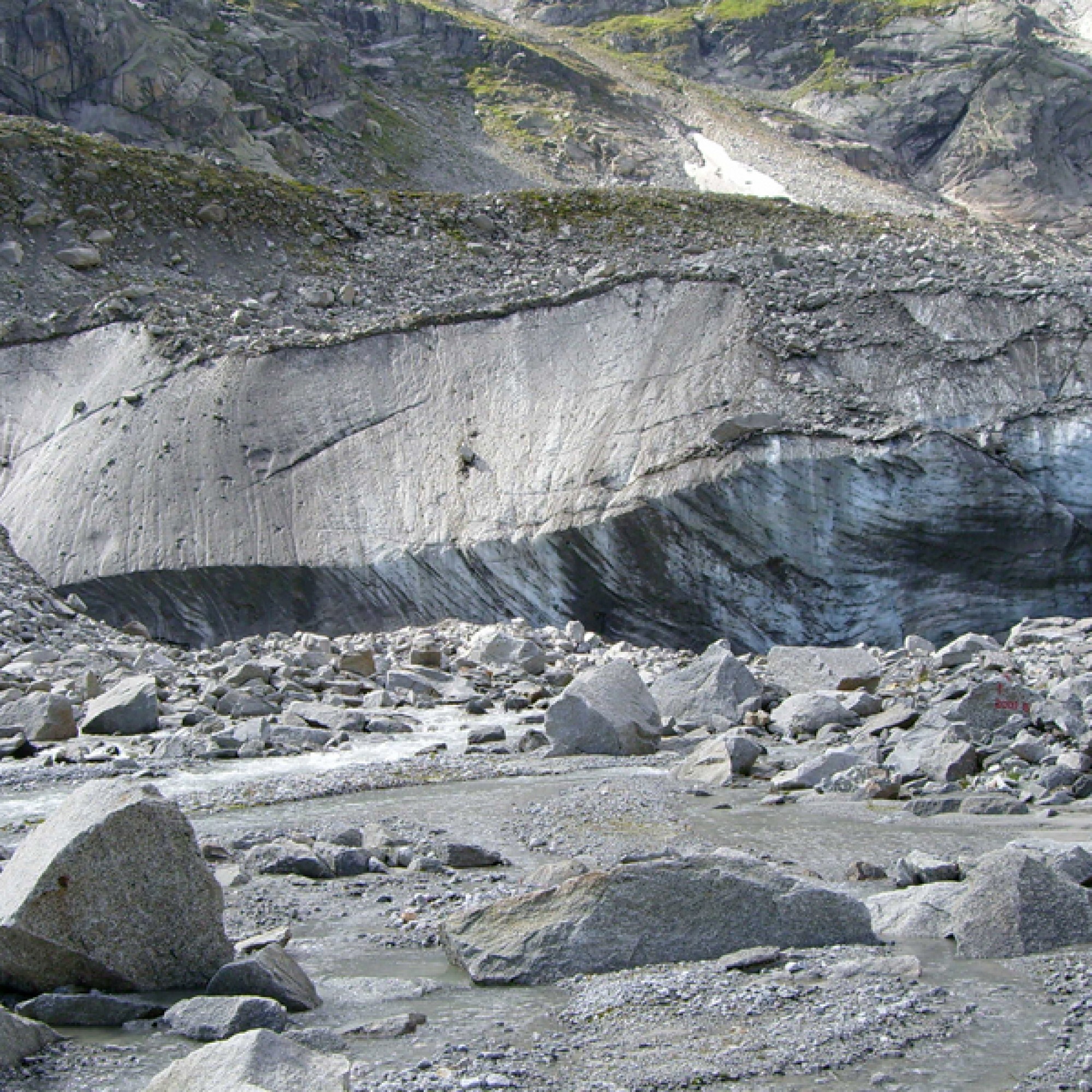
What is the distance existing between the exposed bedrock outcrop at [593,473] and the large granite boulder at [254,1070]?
14.5m

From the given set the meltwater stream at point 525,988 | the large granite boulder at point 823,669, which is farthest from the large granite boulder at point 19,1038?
the large granite boulder at point 823,669

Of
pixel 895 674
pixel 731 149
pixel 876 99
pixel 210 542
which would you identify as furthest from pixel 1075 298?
pixel 876 99

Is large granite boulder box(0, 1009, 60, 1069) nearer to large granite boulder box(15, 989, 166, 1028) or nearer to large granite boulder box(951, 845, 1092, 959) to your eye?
large granite boulder box(15, 989, 166, 1028)

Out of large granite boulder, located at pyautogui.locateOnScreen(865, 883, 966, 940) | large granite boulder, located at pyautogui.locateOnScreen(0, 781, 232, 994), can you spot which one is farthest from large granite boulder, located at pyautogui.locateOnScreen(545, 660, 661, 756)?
large granite boulder, located at pyautogui.locateOnScreen(0, 781, 232, 994)

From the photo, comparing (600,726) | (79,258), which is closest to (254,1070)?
(600,726)

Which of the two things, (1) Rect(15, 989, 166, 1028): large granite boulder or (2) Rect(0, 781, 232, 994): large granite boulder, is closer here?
(1) Rect(15, 989, 166, 1028): large granite boulder

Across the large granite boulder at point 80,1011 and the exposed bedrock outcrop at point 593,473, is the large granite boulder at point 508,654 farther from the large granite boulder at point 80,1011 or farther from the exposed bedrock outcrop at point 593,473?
the large granite boulder at point 80,1011

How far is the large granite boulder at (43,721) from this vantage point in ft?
35.1

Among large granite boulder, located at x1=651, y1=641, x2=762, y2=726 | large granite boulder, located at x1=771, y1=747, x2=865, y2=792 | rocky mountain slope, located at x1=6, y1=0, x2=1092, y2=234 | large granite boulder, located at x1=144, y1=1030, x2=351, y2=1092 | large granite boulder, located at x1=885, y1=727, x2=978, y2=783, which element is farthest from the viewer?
rocky mountain slope, located at x1=6, y1=0, x2=1092, y2=234

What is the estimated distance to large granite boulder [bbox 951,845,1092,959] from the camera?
4.90 meters

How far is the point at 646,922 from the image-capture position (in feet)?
16.1

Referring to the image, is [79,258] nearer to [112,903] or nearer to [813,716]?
[813,716]

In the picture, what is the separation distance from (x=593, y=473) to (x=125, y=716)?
9267mm

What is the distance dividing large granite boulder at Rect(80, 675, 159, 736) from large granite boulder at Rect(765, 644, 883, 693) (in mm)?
6363
